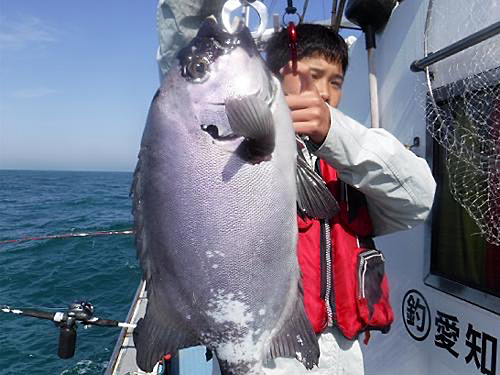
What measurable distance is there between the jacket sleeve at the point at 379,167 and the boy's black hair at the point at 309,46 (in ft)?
1.70

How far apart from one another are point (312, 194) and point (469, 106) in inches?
63.9

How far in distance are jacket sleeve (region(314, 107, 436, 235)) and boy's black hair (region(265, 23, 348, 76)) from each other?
1.70 feet

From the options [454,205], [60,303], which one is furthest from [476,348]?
[60,303]

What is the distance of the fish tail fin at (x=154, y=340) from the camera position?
139 cm

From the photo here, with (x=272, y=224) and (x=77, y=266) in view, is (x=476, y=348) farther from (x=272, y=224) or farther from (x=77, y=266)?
(x=77, y=266)

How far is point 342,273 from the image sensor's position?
1.89m

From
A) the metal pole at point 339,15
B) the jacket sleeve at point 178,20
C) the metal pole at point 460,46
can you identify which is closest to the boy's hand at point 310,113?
the jacket sleeve at point 178,20

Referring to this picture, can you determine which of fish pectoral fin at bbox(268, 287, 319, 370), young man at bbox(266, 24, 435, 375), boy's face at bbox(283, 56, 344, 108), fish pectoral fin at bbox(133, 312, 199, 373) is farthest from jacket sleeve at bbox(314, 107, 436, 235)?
fish pectoral fin at bbox(133, 312, 199, 373)

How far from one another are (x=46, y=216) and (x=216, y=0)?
2501 centimetres

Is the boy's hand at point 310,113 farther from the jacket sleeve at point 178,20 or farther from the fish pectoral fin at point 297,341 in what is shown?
the fish pectoral fin at point 297,341

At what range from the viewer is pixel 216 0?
140 centimetres

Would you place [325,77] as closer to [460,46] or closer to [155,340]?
[460,46]

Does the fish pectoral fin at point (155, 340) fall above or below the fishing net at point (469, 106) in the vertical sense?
below

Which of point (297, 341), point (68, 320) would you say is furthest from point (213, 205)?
point (68, 320)
